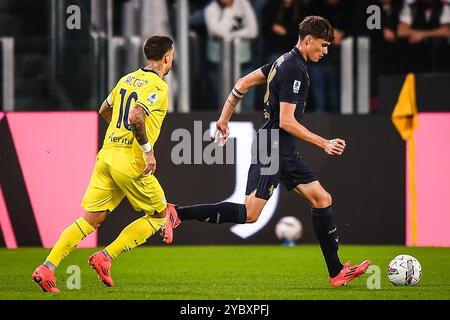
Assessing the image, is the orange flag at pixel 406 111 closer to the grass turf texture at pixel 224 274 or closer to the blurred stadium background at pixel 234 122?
the blurred stadium background at pixel 234 122

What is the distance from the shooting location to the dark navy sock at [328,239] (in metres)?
8.55

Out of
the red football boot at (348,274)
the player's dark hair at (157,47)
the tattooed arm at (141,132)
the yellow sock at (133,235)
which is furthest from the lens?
the red football boot at (348,274)

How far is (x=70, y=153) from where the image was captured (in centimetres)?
1228

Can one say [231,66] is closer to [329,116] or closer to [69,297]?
[329,116]

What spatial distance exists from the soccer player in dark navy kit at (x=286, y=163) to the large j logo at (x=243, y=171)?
3.77 m

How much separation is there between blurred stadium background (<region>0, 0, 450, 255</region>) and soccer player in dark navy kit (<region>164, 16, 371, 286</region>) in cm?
383

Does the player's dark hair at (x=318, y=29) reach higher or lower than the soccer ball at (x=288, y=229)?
higher

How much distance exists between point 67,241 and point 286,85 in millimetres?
1944

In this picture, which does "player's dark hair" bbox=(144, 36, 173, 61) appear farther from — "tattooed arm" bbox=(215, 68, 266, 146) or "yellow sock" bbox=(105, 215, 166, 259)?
"yellow sock" bbox=(105, 215, 166, 259)

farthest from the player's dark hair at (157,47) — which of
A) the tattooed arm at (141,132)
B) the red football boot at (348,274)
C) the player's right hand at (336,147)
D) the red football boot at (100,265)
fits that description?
the red football boot at (348,274)

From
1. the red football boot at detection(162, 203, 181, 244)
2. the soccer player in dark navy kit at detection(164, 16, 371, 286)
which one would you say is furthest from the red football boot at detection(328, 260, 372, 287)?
the red football boot at detection(162, 203, 181, 244)

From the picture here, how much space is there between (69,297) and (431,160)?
5.86 metres

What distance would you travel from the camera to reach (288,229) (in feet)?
40.7

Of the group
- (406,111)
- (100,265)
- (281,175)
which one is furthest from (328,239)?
(406,111)
